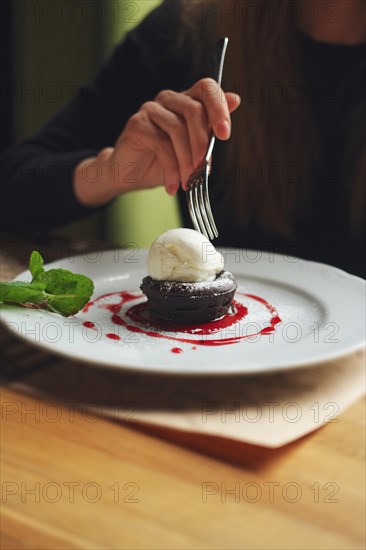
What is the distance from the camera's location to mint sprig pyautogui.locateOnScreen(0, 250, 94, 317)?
963 mm

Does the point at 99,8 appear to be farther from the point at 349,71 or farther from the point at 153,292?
the point at 153,292

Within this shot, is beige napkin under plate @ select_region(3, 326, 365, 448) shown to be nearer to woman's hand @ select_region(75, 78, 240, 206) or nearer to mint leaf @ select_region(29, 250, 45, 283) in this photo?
mint leaf @ select_region(29, 250, 45, 283)

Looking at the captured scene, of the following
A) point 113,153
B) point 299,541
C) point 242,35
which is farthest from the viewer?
point 242,35

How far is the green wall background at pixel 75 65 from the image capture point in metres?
2.76

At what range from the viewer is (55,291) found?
1.01 metres

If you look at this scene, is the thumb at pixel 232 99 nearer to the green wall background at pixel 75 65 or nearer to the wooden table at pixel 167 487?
the wooden table at pixel 167 487

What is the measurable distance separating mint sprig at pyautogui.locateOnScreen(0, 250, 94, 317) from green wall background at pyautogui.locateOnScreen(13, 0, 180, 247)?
1716 millimetres

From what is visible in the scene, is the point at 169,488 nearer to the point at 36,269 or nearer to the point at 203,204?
the point at 36,269

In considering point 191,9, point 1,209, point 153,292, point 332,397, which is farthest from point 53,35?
point 332,397

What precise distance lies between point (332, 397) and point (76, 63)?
2.50m

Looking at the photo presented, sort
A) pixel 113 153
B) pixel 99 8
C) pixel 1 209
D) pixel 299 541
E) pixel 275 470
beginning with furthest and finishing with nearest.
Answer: pixel 99 8
pixel 1 209
pixel 113 153
pixel 275 470
pixel 299 541

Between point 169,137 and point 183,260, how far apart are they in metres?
0.36

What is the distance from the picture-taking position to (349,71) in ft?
5.63

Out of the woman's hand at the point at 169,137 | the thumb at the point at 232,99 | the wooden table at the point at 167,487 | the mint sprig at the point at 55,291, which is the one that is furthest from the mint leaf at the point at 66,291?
the thumb at the point at 232,99
